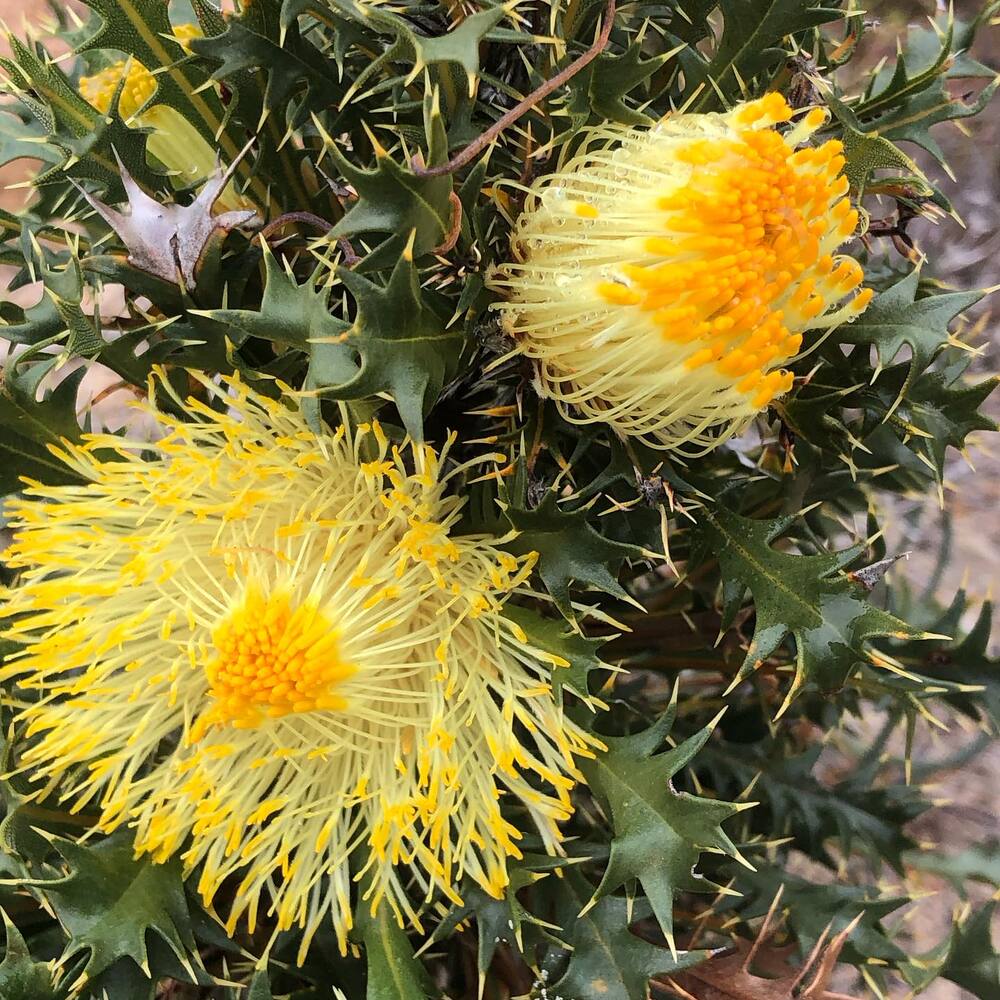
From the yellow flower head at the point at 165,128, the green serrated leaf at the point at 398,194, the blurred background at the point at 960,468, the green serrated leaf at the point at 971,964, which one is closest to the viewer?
the green serrated leaf at the point at 398,194

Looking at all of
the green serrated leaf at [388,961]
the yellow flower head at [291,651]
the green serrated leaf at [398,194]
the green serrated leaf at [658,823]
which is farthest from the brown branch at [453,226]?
the green serrated leaf at [388,961]

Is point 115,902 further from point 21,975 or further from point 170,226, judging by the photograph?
point 170,226

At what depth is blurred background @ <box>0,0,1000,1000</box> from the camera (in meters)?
1.66

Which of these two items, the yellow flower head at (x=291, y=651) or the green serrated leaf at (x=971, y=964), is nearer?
the yellow flower head at (x=291, y=651)

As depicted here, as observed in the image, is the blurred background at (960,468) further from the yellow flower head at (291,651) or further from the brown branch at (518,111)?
the brown branch at (518,111)

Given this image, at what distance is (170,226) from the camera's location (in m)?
0.65

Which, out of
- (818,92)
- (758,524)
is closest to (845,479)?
(758,524)

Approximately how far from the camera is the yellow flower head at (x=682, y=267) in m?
0.55

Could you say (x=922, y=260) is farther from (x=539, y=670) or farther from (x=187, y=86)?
(x=187, y=86)

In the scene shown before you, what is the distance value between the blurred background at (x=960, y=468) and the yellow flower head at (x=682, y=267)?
112 cm

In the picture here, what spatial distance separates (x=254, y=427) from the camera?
693 millimetres

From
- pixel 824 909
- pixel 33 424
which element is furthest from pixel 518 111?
pixel 824 909

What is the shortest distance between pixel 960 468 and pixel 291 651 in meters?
1.61

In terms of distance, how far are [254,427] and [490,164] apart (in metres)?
0.26
